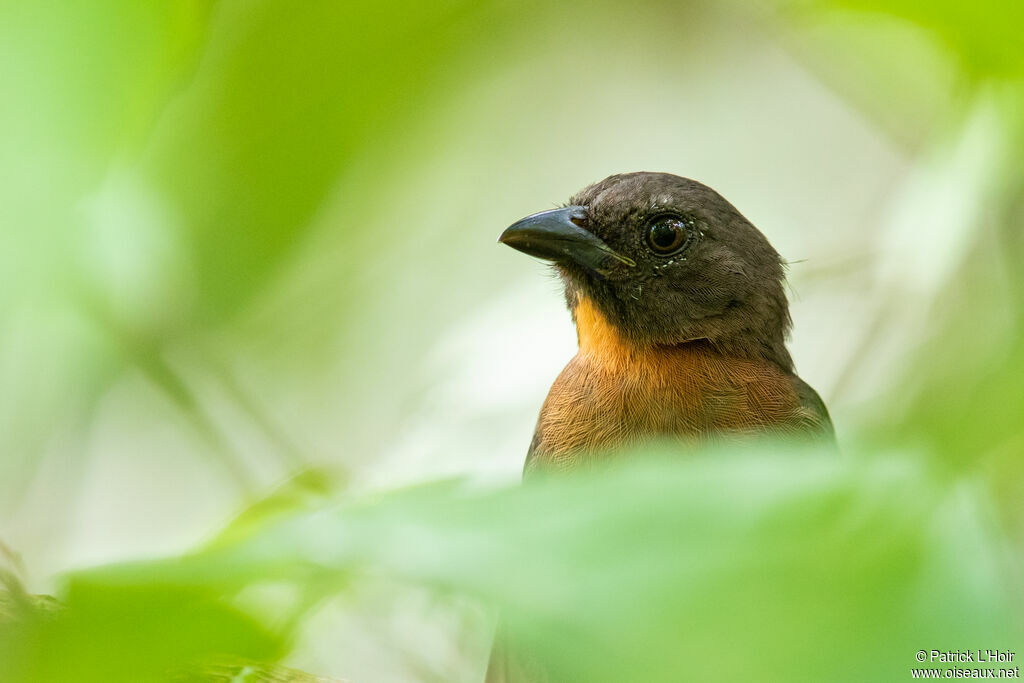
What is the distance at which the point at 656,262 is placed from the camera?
403cm

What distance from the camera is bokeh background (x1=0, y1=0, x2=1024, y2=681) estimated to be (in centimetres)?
63

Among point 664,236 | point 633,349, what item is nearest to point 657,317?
point 633,349

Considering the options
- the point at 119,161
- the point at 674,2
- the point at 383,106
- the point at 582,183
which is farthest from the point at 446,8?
the point at 582,183

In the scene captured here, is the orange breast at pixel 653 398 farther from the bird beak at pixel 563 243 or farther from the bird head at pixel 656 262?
the bird beak at pixel 563 243

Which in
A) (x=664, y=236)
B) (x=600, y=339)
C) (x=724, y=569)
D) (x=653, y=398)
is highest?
(x=664, y=236)

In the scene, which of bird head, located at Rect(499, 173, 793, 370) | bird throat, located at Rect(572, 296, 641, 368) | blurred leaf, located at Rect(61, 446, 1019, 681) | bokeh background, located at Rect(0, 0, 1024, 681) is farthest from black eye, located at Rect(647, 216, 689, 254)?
blurred leaf, located at Rect(61, 446, 1019, 681)

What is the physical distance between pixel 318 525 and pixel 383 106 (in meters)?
0.92

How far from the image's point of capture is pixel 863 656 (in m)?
0.60

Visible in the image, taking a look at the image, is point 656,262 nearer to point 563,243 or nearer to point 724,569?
point 563,243

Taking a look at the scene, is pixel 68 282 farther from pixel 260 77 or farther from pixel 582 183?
pixel 582 183

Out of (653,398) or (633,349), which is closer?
(653,398)

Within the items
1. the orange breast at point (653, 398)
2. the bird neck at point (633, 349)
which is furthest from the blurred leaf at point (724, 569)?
the bird neck at point (633, 349)

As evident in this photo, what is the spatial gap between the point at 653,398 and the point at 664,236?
0.69 m

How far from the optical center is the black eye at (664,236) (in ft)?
13.3
